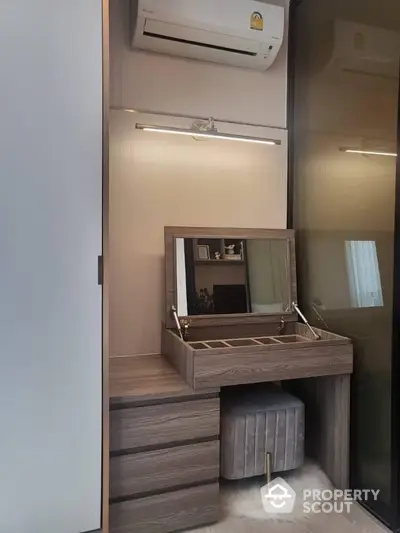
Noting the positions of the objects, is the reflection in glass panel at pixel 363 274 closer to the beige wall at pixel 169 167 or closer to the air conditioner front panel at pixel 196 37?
the beige wall at pixel 169 167

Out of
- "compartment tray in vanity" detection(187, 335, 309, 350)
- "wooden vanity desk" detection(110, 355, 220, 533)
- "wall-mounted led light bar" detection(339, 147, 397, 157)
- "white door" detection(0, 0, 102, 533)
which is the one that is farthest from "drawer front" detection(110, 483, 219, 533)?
"wall-mounted led light bar" detection(339, 147, 397, 157)

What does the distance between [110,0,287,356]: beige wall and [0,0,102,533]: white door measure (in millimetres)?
679

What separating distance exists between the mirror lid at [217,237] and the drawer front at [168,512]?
0.81m

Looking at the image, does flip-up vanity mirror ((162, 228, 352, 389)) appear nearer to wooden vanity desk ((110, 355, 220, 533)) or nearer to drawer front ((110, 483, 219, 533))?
wooden vanity desk ((110, 355, 220, 533))

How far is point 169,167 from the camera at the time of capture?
7.91ft

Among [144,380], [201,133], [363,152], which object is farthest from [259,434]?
[201,133]

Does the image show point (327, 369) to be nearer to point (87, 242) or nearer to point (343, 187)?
point (343, 187)

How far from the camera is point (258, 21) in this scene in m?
2.31

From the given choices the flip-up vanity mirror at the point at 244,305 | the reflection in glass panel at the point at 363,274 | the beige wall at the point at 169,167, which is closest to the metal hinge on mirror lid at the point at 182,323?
the flip-up vanity mirror at the point at 244,305

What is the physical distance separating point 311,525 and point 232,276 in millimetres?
1248

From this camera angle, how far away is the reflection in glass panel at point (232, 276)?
2.34 metres

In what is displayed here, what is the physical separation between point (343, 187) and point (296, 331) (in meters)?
0.86

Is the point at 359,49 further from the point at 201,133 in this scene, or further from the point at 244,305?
the point at 244,305

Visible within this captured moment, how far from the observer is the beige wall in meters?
2.31
